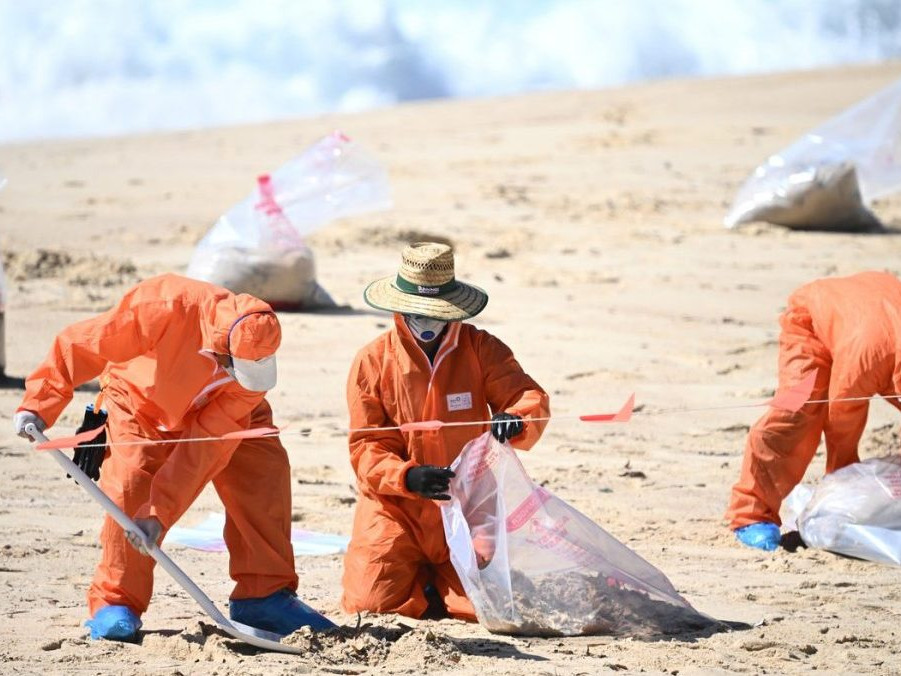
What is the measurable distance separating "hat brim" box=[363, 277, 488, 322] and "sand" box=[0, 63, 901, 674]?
0.90 meters

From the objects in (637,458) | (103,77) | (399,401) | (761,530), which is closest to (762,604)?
(761,530)

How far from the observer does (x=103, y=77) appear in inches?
936

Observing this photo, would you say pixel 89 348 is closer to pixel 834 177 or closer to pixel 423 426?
pixel 423 426

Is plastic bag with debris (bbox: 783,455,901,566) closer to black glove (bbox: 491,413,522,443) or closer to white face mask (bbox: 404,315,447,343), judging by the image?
black glove (bbox: 491,413,522,443)

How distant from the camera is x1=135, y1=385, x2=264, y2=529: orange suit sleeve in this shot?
408cm

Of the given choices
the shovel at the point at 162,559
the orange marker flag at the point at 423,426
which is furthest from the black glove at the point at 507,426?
the shovel at the point at 162,559

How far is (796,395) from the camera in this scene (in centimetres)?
515

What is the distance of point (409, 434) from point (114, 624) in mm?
998

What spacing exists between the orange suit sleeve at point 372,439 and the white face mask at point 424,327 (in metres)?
0.15

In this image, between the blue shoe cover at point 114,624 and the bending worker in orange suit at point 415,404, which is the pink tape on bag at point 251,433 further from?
the blue shoe cover at point 114,624

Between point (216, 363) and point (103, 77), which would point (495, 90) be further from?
point (216, 363)

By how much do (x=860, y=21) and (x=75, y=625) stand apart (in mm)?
25508

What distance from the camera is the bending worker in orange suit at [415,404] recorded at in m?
4.37

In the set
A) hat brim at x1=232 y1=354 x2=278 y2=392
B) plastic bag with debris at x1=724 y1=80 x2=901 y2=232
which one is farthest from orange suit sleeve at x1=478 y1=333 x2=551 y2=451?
plastic bag with debris at x1=724 y1=80 x2=901 y2=232
